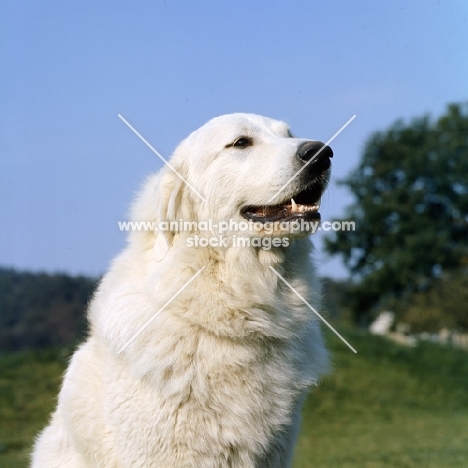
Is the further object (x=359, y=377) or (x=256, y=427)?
(x=359, y=377)

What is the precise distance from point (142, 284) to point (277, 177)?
91 cm

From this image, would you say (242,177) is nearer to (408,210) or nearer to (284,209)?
(284,209)

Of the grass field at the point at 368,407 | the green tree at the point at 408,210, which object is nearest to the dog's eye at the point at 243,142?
the grass field at the point at 368,407

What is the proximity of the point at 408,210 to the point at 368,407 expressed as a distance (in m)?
21.0

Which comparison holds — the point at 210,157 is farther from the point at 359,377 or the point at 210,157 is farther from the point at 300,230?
the point at 359,377

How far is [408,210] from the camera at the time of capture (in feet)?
114

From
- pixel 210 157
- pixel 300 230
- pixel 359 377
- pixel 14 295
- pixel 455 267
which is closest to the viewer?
pixel 300 230

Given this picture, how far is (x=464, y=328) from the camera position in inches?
1152

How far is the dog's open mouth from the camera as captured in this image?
3.54 metres

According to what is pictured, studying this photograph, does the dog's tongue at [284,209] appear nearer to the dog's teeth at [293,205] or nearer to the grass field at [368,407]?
the dog's teeth at [293,205]

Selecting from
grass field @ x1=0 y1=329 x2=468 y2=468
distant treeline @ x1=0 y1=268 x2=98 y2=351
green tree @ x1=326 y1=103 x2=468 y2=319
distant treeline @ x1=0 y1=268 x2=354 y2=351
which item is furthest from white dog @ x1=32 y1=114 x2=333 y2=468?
green tree @ x1=326 y1=103 x2=468 y2=319

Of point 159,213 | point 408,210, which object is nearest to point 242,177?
point 159,213

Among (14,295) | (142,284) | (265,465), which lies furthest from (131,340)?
(14,295)

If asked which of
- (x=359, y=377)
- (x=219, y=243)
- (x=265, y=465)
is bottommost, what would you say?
(x=359, y=377)
